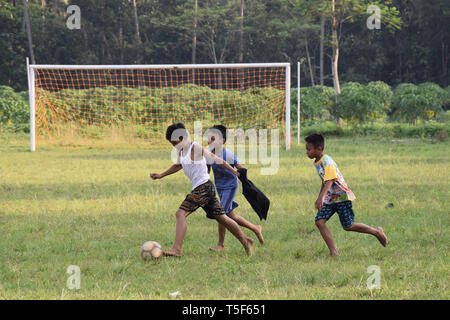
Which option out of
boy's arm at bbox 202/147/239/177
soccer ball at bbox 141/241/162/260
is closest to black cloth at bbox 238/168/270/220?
boy's arm at bbox 202/147/239/177

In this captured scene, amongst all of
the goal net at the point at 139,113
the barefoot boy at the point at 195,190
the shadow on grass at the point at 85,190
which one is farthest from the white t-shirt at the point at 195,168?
the goal net at the point at 139,113

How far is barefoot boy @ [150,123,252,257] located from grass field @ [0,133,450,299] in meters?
0.21

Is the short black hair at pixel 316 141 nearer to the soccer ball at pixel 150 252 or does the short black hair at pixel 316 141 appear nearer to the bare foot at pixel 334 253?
the bare foot at pixel 334 253

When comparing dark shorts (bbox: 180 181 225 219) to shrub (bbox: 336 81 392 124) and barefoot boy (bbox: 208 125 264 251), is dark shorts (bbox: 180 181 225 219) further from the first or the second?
shrub (bbox: 336 81 392 124)

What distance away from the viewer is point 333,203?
5891 mm

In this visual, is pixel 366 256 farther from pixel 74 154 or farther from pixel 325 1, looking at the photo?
pixel 325 1

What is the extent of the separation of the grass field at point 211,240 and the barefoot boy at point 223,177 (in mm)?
198

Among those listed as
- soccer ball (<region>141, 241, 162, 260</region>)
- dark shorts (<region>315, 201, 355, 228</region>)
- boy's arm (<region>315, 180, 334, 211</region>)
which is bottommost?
soccer ball (<region>141, 241, 162, 260</region>)

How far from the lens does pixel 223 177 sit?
6434mm

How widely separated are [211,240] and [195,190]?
92 centimetres

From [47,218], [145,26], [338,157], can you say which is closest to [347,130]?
[338,157]

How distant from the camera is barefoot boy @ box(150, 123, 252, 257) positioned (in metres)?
5.92
